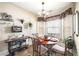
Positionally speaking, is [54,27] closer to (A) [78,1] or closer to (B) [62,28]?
(B) [62,28]

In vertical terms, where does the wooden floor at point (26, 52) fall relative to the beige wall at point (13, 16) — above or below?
below

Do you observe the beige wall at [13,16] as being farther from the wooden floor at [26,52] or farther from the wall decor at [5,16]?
the wooden floor at [26,52]

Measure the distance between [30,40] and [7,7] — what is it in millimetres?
671

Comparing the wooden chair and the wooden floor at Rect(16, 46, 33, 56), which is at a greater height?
the wooden chair

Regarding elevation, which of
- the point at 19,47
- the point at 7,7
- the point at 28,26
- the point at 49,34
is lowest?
the point at 19,47

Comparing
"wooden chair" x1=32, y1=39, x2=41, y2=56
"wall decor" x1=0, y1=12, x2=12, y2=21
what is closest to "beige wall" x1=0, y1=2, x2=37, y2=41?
"wall decor" x1=0, y1=12, x2=12, y2=21

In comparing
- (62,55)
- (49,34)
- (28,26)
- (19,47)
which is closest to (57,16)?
(49,34)

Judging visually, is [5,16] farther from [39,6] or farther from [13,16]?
[39,6]

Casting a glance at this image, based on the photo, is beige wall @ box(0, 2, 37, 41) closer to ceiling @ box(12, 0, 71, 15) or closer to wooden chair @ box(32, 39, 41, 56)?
ceiling @ box(12, 0, 71, 15)

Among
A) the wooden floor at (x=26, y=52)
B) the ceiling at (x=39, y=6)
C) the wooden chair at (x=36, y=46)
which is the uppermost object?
the ceiling at (x=39, y=6)

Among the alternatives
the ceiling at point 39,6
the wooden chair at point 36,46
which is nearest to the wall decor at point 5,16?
the ceiling at point 39,6

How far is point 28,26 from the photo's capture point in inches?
85.5

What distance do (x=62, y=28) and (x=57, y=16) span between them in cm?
22

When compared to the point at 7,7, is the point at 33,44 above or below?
below
